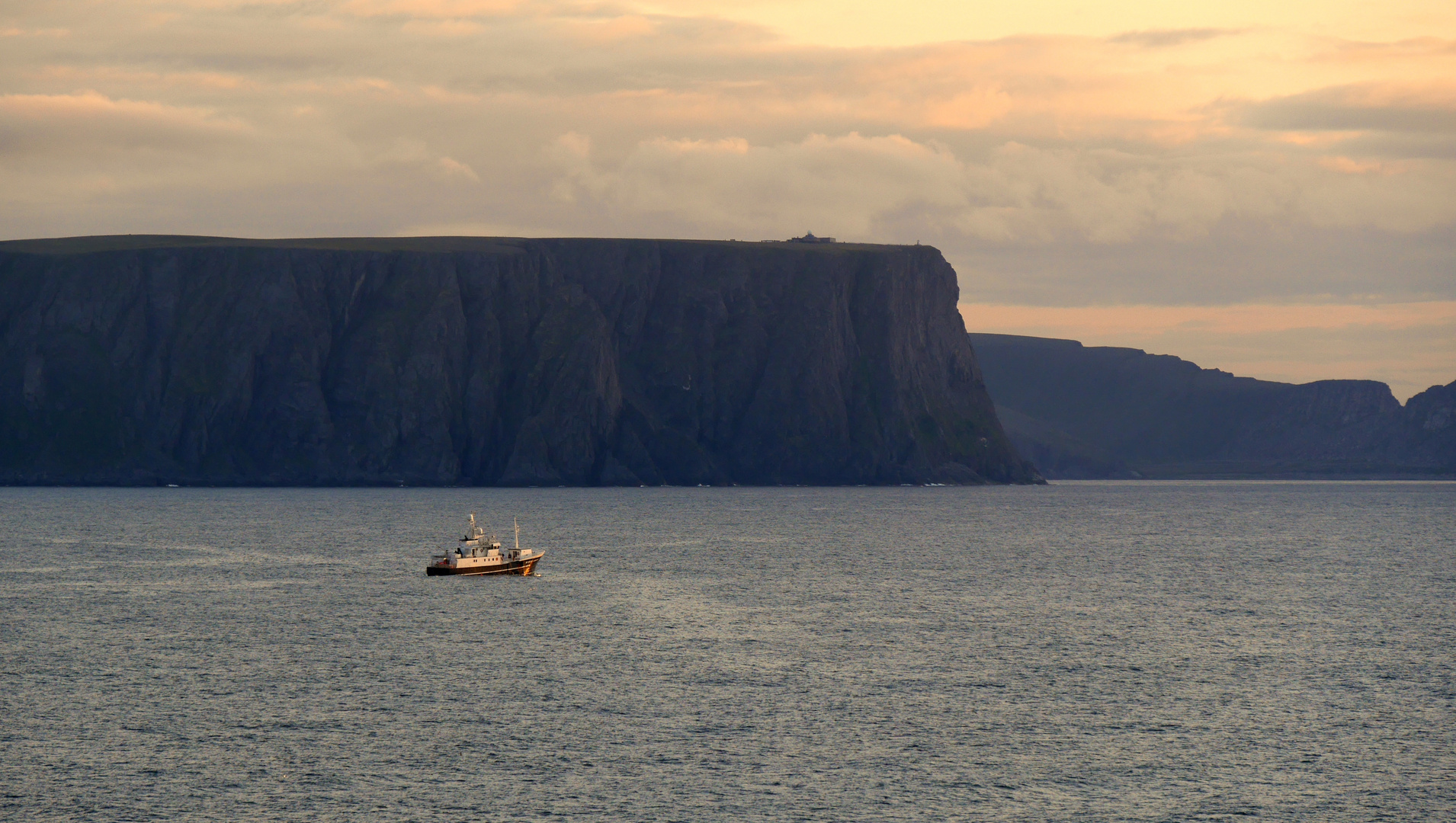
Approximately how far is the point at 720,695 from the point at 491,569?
58705mm

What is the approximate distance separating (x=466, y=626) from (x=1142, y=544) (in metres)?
102

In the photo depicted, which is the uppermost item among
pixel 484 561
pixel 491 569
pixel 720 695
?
pixel 484 561

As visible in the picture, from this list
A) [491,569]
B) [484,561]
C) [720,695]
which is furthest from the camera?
[491,569]

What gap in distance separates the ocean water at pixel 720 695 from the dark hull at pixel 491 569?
1.25 m

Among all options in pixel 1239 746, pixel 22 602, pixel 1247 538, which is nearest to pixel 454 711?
pixel 1239 746

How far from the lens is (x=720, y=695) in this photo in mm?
66375

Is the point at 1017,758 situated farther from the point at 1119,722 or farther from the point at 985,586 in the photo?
the point at 985,586

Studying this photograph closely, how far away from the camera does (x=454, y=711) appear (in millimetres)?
62375

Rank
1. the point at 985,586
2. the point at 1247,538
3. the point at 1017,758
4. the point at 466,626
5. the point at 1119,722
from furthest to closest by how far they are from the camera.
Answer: the point at 1247,538, the point at 985,586, the point at 466,626, the point at 1119,722, the point at 1017,758

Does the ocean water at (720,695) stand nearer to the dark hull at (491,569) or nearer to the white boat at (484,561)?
the dark hull at (491,569)

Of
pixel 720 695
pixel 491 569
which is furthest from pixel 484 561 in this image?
pixel 720 695

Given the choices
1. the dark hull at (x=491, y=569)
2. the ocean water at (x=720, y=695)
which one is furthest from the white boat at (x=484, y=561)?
the ocean water at (x=720, y=695)

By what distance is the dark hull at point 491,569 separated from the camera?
118375 millimetres

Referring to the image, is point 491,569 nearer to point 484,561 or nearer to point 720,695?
point 484,561
